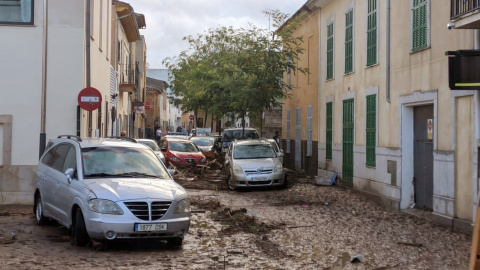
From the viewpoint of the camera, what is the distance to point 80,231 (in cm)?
977

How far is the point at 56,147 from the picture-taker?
476 inches

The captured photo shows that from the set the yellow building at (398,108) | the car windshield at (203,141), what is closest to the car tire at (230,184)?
the yellow building at (398,108)

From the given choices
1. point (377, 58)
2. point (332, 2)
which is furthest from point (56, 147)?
point (332, 2)

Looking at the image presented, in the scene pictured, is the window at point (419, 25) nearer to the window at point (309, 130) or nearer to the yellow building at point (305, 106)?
the yellow building at point (305, 106)

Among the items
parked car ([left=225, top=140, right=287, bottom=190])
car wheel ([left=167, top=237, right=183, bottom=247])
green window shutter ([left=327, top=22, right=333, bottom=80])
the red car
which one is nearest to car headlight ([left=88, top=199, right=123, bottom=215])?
car wheel ([left=167, top=237, right=183, bottom=247])

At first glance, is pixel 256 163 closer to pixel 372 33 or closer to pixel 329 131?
pixel 329 131

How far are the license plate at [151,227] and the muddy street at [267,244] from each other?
373mm

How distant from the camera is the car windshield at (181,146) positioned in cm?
2715

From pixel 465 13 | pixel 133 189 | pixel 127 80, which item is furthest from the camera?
pixel 127 80

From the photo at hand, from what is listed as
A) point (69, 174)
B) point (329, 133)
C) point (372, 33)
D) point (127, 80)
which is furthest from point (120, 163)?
point (127, 80)

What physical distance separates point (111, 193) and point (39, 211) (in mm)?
3311

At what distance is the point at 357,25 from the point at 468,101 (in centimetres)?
766

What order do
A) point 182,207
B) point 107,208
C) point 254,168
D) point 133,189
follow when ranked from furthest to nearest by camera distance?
point 254,168
point 182,207
point 133,189
point 107,208

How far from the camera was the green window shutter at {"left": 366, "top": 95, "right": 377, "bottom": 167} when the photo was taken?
17016mm
